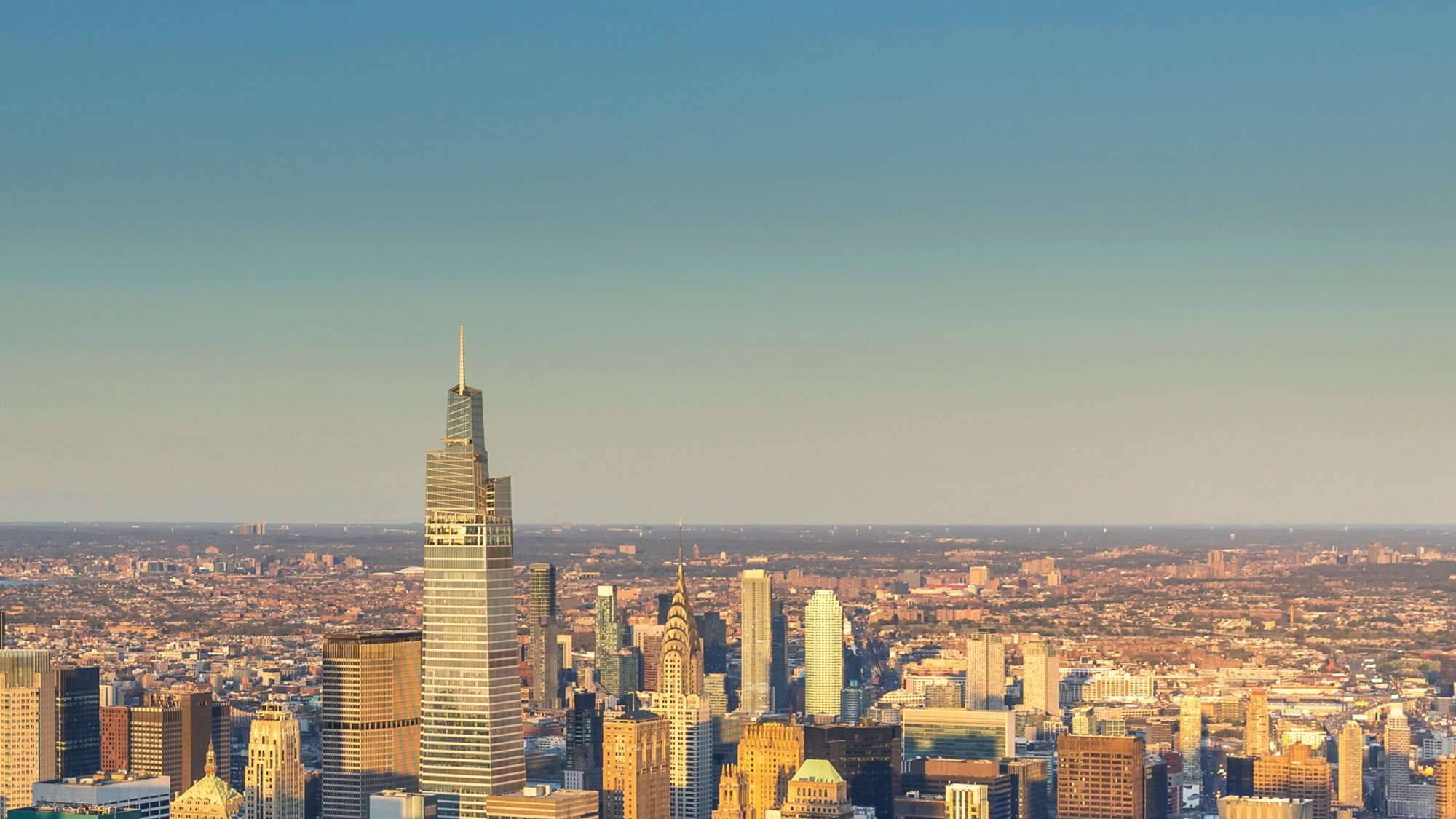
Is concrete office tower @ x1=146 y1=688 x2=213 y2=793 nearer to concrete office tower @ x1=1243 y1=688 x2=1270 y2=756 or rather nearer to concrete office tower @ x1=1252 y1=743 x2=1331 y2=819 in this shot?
concrete office tower @ x1=1252 y1=743 x2=1331 y2=819

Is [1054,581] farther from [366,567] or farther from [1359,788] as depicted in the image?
[1359,788]

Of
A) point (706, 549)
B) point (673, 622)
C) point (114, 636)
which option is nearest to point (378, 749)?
point (673, 622)

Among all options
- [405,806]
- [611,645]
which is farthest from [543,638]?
[405,806]

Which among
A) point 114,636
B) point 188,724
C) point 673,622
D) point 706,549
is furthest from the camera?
point 706,549

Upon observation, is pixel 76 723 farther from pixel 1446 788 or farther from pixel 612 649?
pixel 1446 788

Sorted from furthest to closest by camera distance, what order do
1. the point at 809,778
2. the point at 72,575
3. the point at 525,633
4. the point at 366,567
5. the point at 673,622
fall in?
the point at 72,575 < the point at 366,567 < the point at 673,622 < the point at 525,633 < the point at 809,778

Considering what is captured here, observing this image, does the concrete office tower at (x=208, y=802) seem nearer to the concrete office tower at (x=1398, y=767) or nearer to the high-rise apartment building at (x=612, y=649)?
the high-rise apartment building at (x=612, y=649)
